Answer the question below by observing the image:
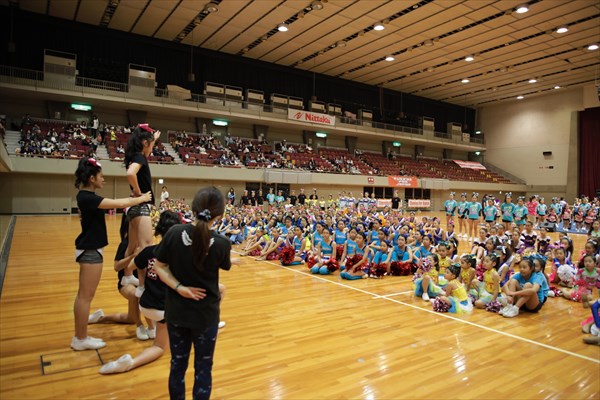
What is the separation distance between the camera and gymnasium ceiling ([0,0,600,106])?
17.7 metres

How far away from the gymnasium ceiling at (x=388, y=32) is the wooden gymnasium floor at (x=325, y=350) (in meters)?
15.6

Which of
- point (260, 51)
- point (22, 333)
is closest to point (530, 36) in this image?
point (260, 51)

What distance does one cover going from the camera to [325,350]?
381 cm

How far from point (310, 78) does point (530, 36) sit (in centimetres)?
1447

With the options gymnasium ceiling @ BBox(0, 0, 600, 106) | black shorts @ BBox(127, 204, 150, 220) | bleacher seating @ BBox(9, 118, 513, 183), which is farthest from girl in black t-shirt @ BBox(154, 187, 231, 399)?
bleacher seating @ BBox(9, 118, 513, 183)

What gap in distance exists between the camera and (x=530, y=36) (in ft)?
67.0

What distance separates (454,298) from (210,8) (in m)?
17.5

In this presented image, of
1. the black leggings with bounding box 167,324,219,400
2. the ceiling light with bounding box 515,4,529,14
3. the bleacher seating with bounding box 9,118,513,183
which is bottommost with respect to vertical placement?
the black leggings with bounding box 167,324,219,400

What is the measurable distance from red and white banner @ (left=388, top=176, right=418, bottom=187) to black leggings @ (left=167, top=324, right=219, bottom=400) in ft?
92.0

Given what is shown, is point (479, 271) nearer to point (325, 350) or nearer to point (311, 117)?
point (325, 350)

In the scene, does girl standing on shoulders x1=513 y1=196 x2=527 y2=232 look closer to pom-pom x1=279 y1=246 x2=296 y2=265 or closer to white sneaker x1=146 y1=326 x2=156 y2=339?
pom-pom x1=279 y1=246 x2=296 y2=265

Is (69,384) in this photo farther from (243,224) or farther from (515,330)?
(243,224)

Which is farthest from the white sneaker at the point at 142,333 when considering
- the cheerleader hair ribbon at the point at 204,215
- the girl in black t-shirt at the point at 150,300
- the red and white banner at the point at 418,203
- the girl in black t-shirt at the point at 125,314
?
the red and white banner at the point at 418,203

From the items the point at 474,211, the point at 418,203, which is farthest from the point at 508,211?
the point at 418,203
